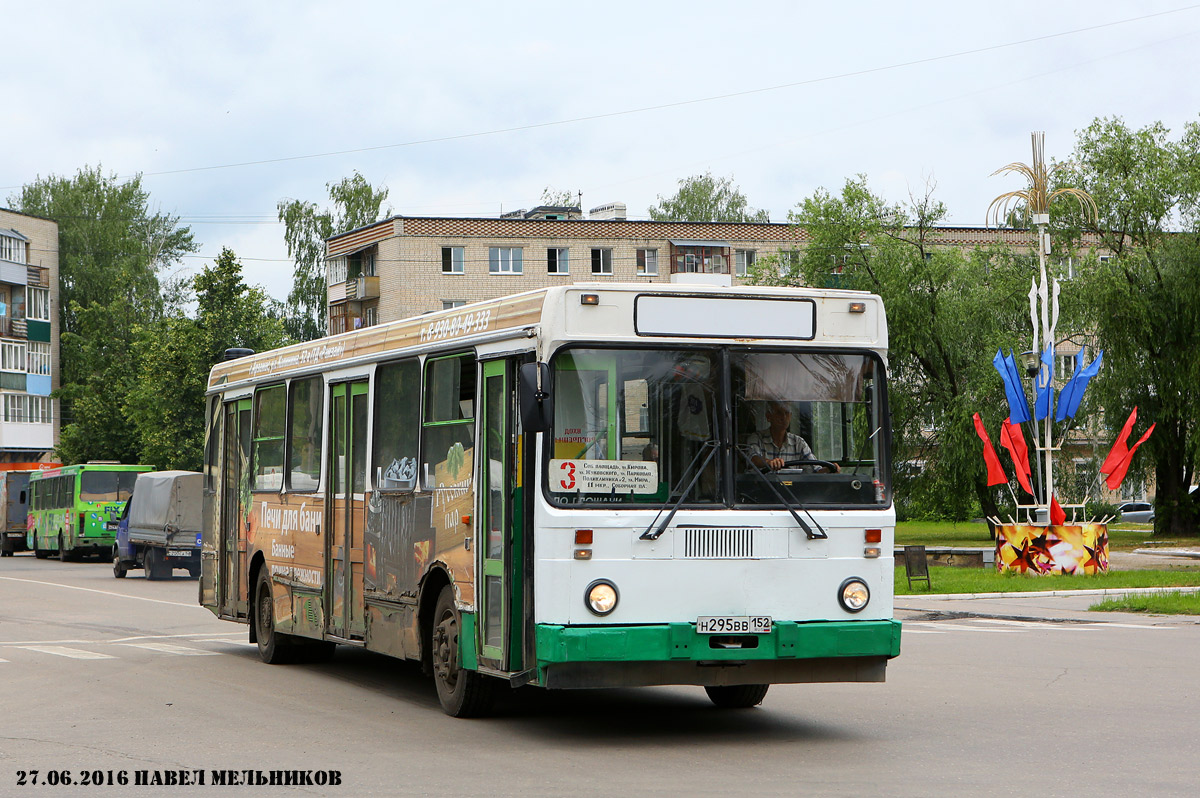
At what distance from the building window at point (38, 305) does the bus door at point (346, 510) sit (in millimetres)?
76722

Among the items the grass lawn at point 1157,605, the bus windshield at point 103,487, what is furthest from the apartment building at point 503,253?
the grass lawn at point 1157,605

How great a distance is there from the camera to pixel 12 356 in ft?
274

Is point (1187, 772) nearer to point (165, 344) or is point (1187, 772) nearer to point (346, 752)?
point (346, 752)

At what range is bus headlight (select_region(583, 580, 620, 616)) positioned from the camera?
9281 millimetres

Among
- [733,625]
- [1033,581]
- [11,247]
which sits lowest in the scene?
[1033,581]

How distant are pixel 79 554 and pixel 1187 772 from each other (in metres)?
42.8

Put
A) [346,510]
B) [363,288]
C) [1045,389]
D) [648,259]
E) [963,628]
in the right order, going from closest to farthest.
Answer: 1. [346,510]
2. [963,628]
3. [1045,389]
4. [363,288]
5. [648,259]

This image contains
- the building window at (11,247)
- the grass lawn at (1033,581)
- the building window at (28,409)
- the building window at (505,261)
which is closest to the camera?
the grass lawn at (1033,581)

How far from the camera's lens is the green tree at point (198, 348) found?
55188 mm

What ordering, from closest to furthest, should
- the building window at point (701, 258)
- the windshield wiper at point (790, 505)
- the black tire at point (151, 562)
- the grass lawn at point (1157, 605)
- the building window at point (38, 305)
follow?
the windshield wiper at point (790, 505)
the grass lawn at point (1157, 605)
the black tire at point (151, 562)
the building window at point (701, 258)
the building window at point (38, 305)

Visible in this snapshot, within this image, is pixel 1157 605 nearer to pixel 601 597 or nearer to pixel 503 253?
pixel 601 597

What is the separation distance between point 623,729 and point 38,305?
81.2 m

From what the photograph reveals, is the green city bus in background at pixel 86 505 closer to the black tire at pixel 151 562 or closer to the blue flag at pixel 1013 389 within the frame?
the black tire at pixel 151 562

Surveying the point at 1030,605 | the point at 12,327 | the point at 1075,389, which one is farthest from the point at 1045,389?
the point at 12,327
